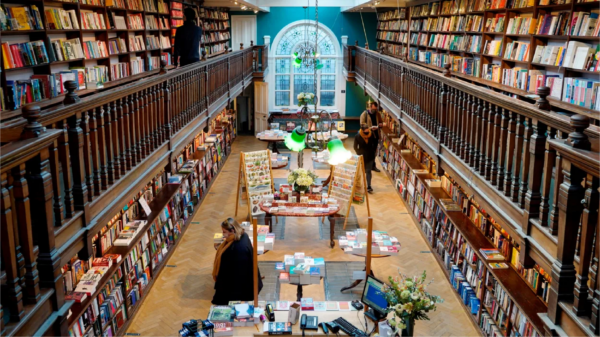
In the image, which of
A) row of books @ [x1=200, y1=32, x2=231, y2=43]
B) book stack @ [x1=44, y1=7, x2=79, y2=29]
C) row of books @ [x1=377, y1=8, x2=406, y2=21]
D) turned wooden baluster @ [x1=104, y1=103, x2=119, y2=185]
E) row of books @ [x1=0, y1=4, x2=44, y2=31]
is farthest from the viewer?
row of books @ [x1=200, y1=32, x2=231, y2=43]

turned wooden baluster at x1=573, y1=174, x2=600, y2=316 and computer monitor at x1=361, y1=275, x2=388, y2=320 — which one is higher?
turned wooden baluster at x1=573, y1=174, x2=600, y2=316

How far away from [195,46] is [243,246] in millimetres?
3088

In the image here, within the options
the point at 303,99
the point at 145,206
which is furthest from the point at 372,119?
the point at 145,206

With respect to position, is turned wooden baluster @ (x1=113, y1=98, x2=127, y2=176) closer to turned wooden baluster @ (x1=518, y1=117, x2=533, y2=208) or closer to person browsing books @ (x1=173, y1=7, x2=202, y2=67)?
person browsing books @ (x1=173, y1=7, x2=202, y2=67)

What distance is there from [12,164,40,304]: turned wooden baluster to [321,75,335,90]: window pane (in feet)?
53.1

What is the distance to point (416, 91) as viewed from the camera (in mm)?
7133

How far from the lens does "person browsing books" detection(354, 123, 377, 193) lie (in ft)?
37.1

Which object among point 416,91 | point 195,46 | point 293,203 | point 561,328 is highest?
point 195,46

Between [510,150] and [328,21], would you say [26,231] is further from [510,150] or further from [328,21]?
[328,21]

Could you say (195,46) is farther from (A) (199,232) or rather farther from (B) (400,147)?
(B) (400,147)

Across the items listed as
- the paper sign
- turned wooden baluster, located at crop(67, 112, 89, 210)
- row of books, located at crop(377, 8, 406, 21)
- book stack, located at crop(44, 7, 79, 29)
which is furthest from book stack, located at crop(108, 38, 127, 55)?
row of books, located at crop(377, 8, 406, 21)

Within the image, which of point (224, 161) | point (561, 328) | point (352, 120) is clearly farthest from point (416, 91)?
point (352, 120)

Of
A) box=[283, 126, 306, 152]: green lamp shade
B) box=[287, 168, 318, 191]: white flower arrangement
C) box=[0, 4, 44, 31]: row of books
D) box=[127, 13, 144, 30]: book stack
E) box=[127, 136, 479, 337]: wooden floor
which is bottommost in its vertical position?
box=[127, 136, 479, 337]: wooden floor

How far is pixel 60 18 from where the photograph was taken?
6234 millimetres
